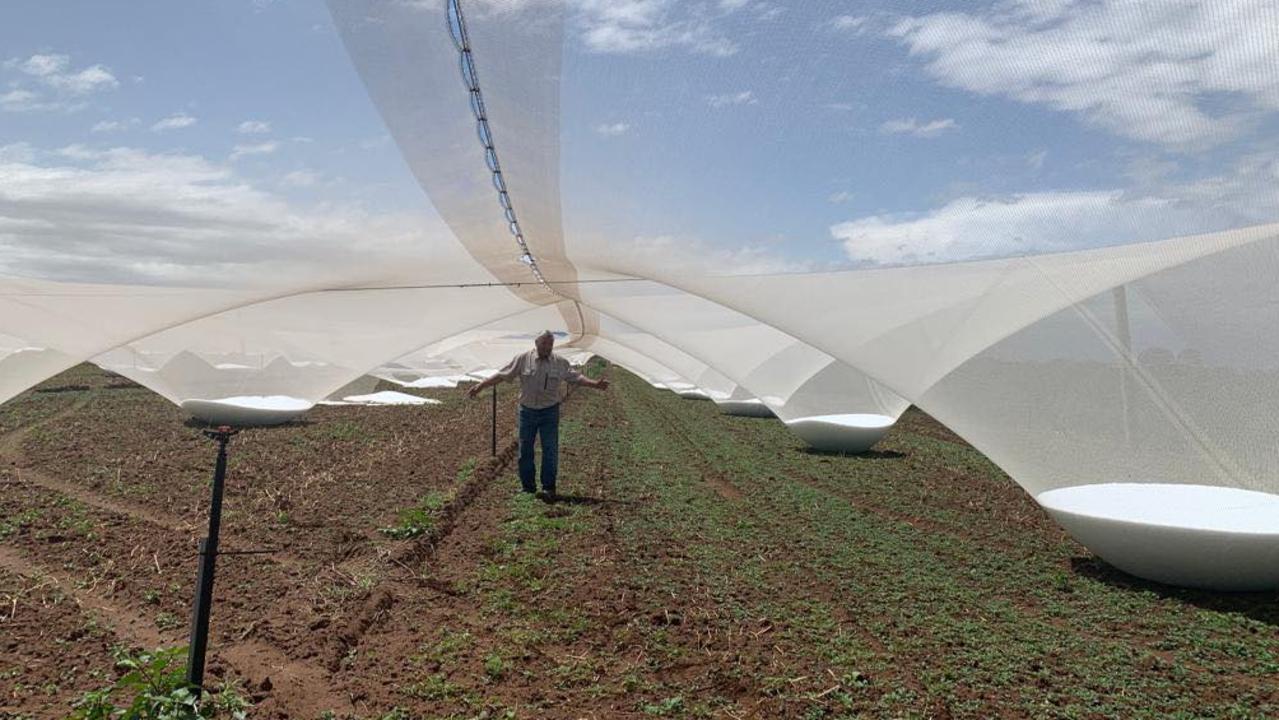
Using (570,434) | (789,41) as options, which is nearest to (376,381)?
(570,434)

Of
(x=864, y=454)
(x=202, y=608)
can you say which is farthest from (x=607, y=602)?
(x=864, y=454)

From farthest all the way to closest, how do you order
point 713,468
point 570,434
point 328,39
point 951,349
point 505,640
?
point 570,434, point 713,468, point 951,349, point 328,39, point 505,640

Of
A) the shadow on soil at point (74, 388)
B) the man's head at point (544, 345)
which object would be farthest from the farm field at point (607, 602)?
the shadow on soil at point (74, 388)

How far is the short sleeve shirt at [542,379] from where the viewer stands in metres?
7.14

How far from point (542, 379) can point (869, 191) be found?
3567mm

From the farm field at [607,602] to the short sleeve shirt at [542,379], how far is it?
83 centimetres

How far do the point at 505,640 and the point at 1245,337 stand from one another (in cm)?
330

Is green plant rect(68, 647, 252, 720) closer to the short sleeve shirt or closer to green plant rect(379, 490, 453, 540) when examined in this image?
green plant rect(379, 490, 453, 540)

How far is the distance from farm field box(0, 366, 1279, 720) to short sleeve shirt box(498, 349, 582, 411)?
0.83 metres

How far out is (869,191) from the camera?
14.1 ft

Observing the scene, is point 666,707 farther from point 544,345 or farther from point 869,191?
point 544,345

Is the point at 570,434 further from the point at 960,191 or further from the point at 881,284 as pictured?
the point at 960,191

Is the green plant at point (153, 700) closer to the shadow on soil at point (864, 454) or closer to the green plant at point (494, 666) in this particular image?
the green plant at point (494, 666)

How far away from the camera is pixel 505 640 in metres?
3.75
